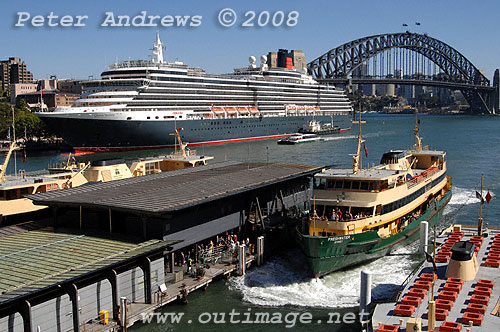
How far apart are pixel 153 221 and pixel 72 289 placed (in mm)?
5710

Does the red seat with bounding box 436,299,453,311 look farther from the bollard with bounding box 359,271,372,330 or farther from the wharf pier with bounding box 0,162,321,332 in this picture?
the wharf pier with bounding box 0,162,321,332

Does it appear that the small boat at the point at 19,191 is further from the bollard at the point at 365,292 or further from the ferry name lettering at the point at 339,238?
the bollard at the point at 365,292

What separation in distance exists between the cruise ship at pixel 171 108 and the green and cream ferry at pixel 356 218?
1936 inches

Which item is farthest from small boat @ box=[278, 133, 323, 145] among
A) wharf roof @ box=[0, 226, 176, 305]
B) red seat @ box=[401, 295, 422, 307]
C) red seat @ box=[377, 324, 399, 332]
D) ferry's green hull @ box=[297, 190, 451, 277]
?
red seat @ box=[377, 324, 399, 332]

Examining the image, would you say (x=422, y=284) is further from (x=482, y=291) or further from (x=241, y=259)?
(x=241, y=259)

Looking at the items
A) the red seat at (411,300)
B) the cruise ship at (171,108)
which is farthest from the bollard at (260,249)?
the cruise ship at (171,108)

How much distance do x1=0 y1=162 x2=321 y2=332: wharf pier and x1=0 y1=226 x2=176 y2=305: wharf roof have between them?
0.13 feet

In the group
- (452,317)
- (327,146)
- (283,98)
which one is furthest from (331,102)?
(452,317)

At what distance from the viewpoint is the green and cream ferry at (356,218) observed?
25.6m

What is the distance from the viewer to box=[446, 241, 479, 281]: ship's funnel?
2130 cm

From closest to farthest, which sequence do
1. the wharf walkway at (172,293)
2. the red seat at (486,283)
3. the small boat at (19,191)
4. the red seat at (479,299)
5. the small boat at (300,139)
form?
the red seat at (479,299), the wharf walkway at (172,293), the red seat at (486,283), the small boat at (19,191), the small boat at (300,139)

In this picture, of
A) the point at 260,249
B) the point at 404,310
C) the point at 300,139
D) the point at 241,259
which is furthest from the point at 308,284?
the point at 300,139

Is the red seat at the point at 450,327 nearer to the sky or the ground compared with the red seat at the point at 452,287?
nearer to the ground

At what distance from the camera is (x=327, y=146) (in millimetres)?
94188
